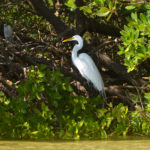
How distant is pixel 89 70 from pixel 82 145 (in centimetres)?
235

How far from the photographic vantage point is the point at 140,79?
6957 millimetres

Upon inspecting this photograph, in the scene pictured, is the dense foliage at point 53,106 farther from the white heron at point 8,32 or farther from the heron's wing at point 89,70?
the white heron at point 8,32

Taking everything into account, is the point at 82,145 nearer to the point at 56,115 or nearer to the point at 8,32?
the point at 56,115

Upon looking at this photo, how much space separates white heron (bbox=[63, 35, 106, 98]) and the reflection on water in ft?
4.59

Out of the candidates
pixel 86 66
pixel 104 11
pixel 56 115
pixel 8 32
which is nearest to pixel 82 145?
pixel 56 115

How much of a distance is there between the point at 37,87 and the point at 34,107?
484 mm

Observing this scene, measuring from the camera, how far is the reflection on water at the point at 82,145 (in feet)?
17.0

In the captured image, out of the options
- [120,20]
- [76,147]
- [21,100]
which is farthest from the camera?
[120,20]

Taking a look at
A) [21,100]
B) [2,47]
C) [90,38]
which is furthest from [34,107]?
[90,38]

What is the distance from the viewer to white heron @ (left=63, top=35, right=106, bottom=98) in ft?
23.7

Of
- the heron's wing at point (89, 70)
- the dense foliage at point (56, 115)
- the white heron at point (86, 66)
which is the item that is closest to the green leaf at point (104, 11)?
the dense foliage at point (56, 115)

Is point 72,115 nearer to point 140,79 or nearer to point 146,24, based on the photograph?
point 140,79

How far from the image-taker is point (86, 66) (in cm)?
764

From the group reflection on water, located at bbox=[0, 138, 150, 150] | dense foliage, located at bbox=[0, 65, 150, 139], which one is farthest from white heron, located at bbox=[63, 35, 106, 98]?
reflection on water, located at bbox=[0, 138, 150, 150]
